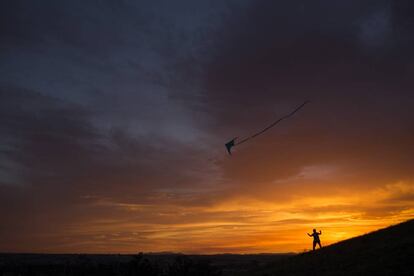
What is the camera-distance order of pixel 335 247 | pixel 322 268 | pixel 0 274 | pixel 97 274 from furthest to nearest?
1. pixel 0 274
2. pixel 97 274
3. pixel 335 247
4. pixel 322 268

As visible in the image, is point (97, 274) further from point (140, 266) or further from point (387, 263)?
point (387, 263)

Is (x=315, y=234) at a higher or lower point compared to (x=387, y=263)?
higher

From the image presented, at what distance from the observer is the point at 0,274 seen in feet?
199

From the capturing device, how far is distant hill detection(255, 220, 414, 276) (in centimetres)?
2530

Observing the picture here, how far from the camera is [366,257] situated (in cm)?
2877

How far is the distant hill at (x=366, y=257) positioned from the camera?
25.3m

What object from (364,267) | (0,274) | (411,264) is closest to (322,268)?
(364,267)

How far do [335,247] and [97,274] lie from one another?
3087 centimetres

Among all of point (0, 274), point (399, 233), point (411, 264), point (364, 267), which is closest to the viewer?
point (411, 264)

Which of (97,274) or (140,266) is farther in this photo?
(97,274)

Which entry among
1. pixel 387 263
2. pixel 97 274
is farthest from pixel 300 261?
pixel 97 274

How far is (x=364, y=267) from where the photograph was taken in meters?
26.4

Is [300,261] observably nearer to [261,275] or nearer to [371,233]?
[261,275]

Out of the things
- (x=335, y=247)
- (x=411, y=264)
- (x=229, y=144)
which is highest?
(x=229, y=144)
